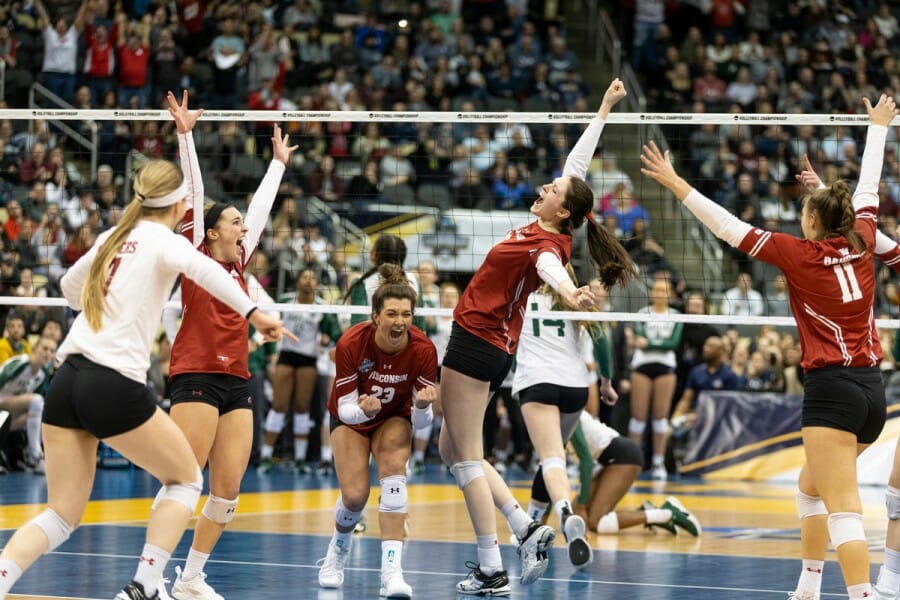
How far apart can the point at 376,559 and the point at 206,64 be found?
14662 millimetres

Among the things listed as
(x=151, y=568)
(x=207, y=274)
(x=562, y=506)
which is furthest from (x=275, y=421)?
(x=207, y=274)

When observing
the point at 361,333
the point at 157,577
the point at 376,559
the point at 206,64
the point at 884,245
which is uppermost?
the point at 206,64

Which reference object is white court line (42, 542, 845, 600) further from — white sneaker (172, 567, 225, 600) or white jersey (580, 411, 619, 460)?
white jersey (580, 411, 619, 460)

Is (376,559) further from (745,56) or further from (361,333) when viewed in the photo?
(745,56)

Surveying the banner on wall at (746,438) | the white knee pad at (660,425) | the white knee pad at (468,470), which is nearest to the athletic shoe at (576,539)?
the white knee pad at (468,470)

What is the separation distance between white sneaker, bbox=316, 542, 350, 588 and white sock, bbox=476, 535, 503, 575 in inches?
32.5

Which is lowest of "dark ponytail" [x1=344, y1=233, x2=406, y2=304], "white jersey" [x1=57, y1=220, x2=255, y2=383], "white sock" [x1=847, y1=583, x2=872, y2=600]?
"white sock" [x1=847, y1=583, x2=872, y2=600]

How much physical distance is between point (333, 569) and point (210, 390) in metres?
1.41

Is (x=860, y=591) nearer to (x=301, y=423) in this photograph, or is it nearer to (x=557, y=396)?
(x=557, y=396)

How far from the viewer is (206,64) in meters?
22.2

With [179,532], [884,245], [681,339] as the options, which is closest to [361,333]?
[179,532]

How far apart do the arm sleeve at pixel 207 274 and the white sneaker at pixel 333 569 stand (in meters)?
2.57

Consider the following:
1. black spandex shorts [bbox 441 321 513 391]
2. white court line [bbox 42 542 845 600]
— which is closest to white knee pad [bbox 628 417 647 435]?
white court line [bbox 42 542 845 600]

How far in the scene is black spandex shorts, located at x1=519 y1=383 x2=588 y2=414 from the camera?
9.45 meters
